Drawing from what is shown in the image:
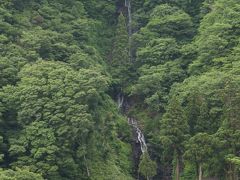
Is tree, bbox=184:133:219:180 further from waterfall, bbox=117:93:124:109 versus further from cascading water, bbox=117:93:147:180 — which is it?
waterfall, bbox=117:93:124:109

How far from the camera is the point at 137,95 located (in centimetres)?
5669

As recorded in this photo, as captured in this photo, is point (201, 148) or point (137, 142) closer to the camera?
point (201, 148)

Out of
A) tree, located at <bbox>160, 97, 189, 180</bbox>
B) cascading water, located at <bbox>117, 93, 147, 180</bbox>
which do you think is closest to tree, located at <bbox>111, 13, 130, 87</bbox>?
cascading water, located at <bbox>117, 93, 147, 180</bbox>

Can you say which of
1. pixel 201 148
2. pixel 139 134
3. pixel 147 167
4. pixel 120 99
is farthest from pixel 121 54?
pixel 201 148

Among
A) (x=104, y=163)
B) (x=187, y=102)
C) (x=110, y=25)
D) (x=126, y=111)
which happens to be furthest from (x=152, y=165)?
(x=110, y=25)

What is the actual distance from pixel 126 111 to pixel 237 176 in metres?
19.0

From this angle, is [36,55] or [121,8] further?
[121,8]

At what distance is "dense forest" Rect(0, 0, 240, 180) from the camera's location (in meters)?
40.7

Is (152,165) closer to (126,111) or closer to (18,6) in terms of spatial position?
(126,111)

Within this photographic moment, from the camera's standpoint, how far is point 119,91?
5859cm

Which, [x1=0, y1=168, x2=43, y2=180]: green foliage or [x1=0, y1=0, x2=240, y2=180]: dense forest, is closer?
[x1=0, y1=168, x2=43, y2=180]: green foliage

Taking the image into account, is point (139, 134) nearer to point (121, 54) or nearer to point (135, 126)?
point (135, 126)

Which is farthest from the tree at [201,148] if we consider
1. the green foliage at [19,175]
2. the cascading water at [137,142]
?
the green foliage at [19,175]

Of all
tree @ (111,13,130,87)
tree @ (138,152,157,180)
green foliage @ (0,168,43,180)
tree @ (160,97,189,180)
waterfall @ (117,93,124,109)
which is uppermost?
tree @ (111,13,130,87)
